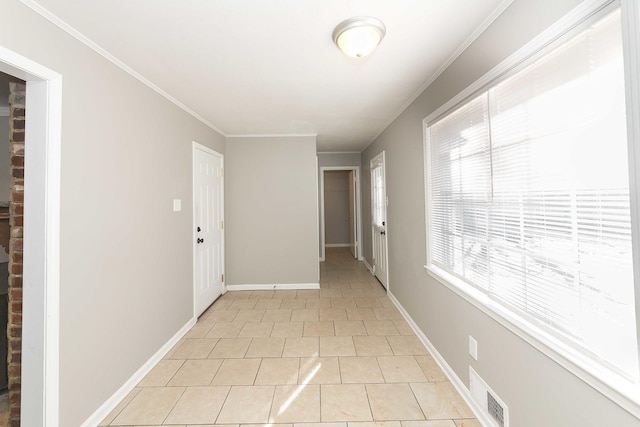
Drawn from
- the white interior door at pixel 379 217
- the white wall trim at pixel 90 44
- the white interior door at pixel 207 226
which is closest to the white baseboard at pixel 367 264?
the white interior door at pixel 379 217

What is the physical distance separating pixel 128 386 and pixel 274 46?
2.64 meters

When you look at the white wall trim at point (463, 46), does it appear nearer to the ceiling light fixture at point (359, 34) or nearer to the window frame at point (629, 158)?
the window frame at point (629, 158)

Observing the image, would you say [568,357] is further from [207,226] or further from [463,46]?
[207,226]

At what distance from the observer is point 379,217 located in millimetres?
4500

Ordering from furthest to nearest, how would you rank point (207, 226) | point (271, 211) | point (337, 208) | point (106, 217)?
1. point (337, 208)
2. point (271, 211)
3. point (207, 226)
4. point (106, 217)

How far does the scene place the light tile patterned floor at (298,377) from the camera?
1.72 meters

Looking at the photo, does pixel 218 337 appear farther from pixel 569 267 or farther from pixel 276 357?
pixel 569 267

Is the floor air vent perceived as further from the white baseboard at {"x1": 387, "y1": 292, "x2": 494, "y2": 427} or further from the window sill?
the window sill

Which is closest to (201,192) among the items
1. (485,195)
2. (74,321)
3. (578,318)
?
(74,321)

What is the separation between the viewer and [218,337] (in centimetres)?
276

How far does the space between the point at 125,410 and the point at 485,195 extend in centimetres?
275

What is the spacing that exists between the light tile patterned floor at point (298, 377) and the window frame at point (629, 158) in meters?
0.79

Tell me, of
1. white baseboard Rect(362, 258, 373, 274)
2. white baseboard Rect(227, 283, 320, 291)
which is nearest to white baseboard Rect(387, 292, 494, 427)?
white baseboard Rect(227, 283, 320, 291)

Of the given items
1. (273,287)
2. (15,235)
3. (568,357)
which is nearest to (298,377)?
(568,357)
